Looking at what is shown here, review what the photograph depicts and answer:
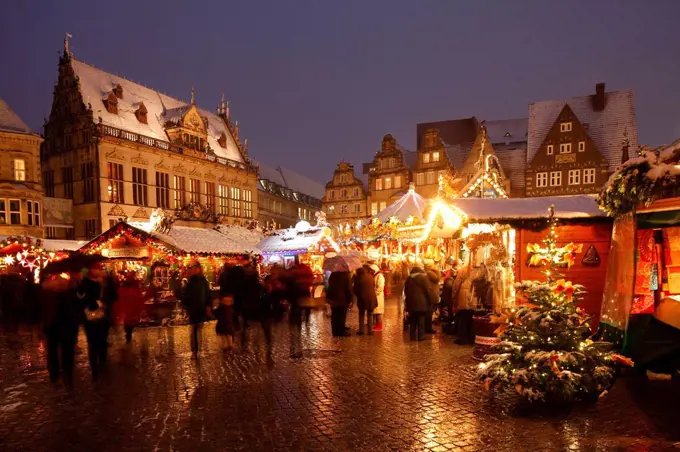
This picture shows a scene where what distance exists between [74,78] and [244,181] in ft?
48.6

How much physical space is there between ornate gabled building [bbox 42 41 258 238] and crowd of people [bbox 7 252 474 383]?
22.0 m

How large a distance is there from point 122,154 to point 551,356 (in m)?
29.9

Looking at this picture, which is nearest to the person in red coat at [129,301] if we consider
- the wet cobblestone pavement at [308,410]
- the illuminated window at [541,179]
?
the wet cobblestone pavement at [308,410]

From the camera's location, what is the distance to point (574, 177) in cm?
3397

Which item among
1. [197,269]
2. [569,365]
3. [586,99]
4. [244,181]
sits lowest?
[569,365]

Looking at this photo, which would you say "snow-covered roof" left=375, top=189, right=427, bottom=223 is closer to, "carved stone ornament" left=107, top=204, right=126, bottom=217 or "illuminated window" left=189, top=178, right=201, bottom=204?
"carved stone ornament" left=107, top=204, right=126, bottom=217

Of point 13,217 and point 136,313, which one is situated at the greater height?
point 13,217

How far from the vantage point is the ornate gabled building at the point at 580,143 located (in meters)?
33.1

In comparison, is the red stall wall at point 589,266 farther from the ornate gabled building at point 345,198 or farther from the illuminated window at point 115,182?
the ornate gabled building at point 345,198

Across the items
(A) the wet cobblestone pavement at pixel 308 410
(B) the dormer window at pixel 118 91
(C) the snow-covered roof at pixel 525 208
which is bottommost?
(A) the wet cobblestone pavement at pixel 308 410

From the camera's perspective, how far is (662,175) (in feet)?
20.1

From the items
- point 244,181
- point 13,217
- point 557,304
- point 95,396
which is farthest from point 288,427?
point 244,181

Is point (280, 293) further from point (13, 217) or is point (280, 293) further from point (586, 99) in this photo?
point (586, 99)

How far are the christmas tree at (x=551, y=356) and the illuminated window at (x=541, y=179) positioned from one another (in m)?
30.9
